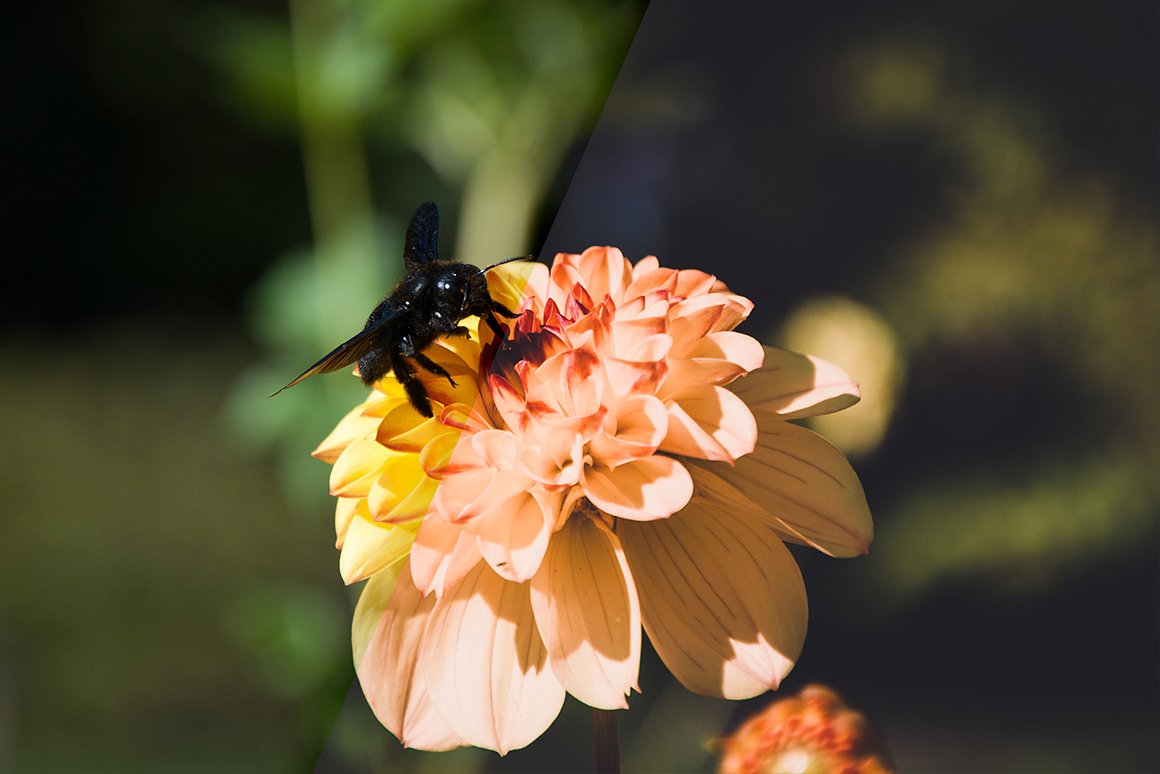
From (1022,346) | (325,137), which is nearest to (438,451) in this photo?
(1022,346)

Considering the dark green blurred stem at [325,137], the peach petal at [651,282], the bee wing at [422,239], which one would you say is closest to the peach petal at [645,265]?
the peach petal at [651,282]

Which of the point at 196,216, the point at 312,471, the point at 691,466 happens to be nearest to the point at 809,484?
the point at 691,466

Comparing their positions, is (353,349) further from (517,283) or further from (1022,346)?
(1022,346)

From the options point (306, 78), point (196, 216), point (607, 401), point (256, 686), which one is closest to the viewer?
point (607, 401)

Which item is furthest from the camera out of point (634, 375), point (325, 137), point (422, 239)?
point (325, 137)

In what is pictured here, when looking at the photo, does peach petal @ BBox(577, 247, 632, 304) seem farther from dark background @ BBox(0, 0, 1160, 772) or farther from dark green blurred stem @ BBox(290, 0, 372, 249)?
dark green blurred stem @ BBox(290, 0, 372, 249)

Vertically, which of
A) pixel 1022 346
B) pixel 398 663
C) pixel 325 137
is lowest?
pixel 325 137

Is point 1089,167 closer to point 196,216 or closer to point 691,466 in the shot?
point 691,466
